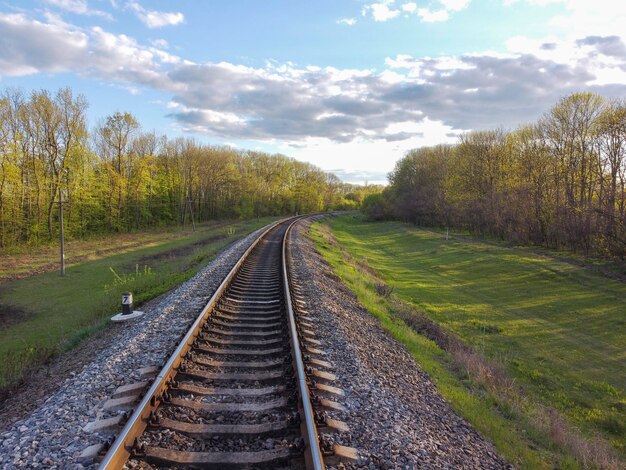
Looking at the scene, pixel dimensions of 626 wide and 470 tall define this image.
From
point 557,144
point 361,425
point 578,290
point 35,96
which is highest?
point 35,96

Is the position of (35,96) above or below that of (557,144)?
above

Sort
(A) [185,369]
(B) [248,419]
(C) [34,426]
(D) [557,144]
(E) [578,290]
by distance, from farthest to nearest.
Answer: (D) [557,144] → (E) [578,290] → (A) [185,369] → (B) [248,419] → (C) [34,426]

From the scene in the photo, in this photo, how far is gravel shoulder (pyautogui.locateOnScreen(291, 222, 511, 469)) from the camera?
4.32 metres

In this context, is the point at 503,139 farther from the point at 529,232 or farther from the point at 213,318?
the point at 213,318

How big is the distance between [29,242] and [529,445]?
44.1 meters

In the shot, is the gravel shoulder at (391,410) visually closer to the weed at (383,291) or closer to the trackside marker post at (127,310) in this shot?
the trackside marker post at (127,310)

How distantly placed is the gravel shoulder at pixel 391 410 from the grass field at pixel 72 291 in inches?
219

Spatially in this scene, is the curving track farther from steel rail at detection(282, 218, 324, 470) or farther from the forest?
the forest

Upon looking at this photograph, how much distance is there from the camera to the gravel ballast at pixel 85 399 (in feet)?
12.4

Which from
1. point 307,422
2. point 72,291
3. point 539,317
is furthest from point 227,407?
point 72,291

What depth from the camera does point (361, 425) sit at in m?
4.68

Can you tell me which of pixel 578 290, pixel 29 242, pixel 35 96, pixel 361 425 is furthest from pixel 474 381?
pixel 35 96

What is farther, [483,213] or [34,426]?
[483,213]

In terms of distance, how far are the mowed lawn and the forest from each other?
3155cm
